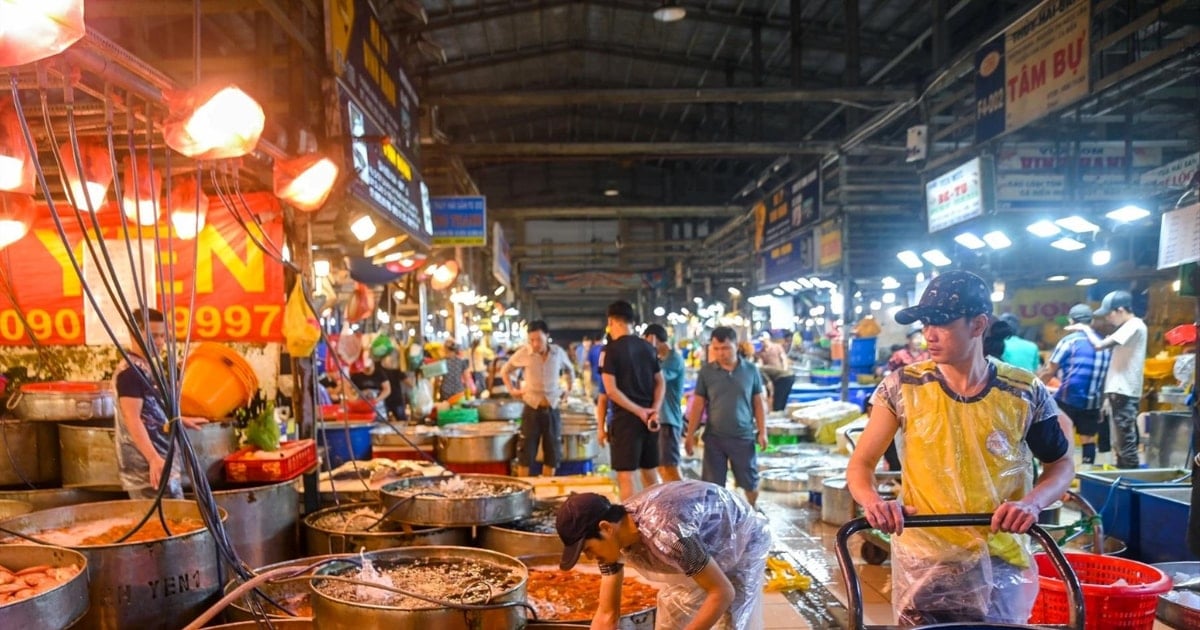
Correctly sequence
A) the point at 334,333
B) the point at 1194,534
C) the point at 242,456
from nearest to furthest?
the point at 1194,534 < the point at 242,456 < the point at 334,333

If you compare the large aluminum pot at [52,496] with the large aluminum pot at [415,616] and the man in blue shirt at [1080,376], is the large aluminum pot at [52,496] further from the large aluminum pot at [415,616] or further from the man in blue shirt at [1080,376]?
the man in blue shirt at [1080,376]

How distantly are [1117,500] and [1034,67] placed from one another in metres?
4.91

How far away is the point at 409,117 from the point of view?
447 inches

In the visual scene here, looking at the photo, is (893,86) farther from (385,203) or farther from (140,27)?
(140,27)

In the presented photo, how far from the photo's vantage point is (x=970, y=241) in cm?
1241

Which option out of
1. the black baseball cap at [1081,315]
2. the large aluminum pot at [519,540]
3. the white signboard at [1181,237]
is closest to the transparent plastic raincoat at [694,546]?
the large aluminum pot at [519,540]

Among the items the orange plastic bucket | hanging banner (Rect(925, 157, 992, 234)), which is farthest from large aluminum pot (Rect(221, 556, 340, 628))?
hanging banner (Rect(925, 157, 992, 234))

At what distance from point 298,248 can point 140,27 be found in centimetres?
392

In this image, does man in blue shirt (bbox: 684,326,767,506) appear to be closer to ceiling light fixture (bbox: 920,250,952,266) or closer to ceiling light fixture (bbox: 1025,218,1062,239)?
ceiling light fixture (bbox: 1025,218,1062,239)

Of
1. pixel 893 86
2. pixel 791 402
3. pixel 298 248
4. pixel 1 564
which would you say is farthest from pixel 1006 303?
Result: pixel 1 564

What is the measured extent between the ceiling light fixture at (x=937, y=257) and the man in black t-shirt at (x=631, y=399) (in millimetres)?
8631

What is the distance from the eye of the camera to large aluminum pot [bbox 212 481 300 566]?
5703 mm

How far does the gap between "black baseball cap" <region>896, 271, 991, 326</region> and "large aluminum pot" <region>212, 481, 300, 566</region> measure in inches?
197

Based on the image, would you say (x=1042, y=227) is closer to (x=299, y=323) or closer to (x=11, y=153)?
(x=299, y=323)
